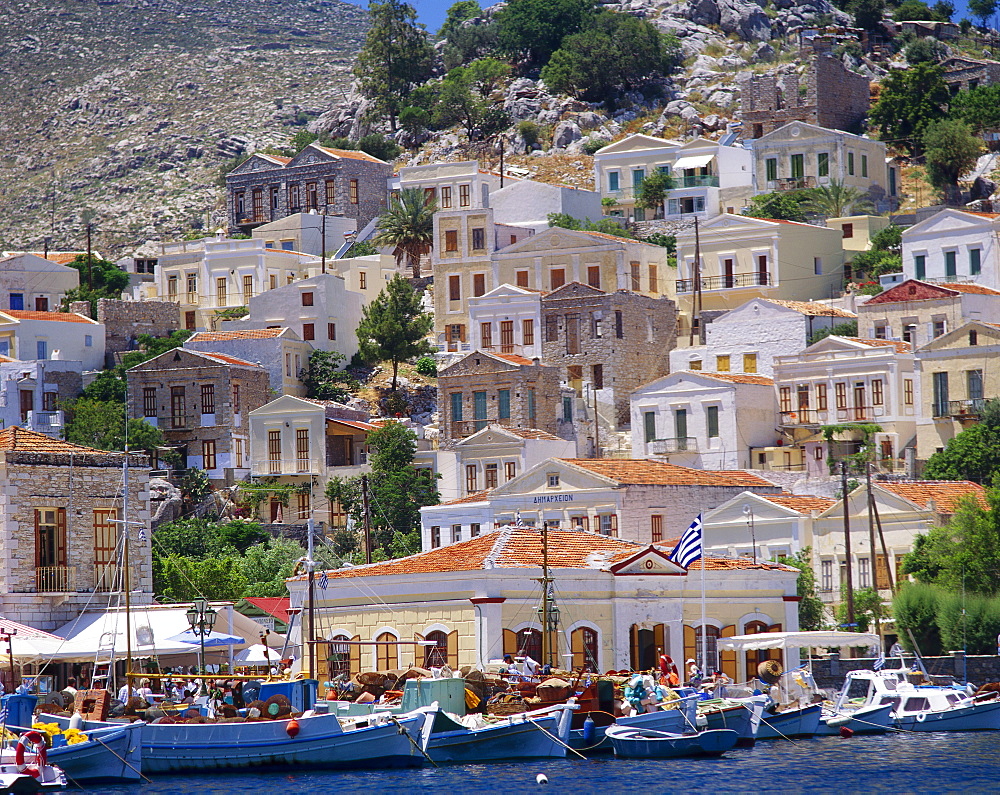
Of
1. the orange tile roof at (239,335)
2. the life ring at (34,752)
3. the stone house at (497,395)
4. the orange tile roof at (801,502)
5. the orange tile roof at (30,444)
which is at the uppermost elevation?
the orange tile roof at (239,335)

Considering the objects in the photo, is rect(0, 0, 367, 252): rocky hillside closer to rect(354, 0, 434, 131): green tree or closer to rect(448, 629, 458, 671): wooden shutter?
rect(354, 0, 434, 131): green tree

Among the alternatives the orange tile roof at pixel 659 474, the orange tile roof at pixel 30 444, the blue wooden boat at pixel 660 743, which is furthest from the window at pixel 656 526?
the blue wooden boat at pixel 660 743

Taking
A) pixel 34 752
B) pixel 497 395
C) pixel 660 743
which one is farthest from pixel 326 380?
pixel 34 752

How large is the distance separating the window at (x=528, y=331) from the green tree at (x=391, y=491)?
28.7 feet

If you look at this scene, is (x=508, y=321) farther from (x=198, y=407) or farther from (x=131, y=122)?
(x=131, y=122)

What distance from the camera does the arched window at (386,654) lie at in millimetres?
53875

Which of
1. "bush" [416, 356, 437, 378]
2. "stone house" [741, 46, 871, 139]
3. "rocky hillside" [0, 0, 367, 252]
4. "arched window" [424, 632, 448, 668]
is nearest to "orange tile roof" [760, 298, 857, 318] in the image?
"bush" [416, 356, 437, 378]

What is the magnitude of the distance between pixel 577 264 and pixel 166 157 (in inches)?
2746

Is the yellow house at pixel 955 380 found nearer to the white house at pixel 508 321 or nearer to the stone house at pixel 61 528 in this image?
the white house at pixel 508 321

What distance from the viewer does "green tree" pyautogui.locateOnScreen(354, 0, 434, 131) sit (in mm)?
142500

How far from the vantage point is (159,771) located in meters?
43.9

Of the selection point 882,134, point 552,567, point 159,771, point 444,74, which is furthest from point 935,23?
point 159,771

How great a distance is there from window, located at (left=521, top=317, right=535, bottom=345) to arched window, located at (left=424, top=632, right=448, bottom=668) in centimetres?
4239

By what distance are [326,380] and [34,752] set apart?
6035 cm
